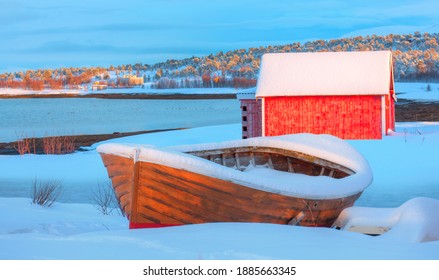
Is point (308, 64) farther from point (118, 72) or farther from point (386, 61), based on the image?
point (118, 72)

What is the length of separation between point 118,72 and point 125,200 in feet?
452

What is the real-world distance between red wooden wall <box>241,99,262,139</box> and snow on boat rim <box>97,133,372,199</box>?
12.8 meters

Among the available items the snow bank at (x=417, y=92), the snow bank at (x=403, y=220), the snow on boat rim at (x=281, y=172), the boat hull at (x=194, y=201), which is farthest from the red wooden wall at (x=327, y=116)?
the snow bank at (x=417, y=92)

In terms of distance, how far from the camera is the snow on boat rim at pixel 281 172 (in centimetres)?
831

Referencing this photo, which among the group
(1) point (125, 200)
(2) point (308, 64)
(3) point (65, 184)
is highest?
(2) point (308, 64)

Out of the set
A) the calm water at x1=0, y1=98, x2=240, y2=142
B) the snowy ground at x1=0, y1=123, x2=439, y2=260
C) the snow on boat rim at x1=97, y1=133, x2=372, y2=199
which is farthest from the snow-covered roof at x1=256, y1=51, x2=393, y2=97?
the calm water at x1=0, y1=98, x2=240, y2=142

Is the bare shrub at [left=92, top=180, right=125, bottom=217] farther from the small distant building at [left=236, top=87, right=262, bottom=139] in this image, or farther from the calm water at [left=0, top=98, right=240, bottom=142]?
the calm water at [left=0, top=98, right=240, bottom=142]

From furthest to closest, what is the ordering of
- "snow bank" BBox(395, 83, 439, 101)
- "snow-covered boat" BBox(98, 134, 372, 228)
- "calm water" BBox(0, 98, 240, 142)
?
"snow bank" BBox(395, 83, 439, 101)
"calm water" BBox(0, 98, 240, 142)
"snow-covered boat" BBox(98, 134, 372, 228)

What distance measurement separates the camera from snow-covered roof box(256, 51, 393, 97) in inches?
902

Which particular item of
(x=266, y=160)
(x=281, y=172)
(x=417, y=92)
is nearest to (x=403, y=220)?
(x=281, y=172)

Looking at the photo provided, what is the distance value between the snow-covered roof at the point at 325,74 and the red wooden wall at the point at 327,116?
0.82 feet

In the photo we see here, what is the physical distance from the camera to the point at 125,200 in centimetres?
942
